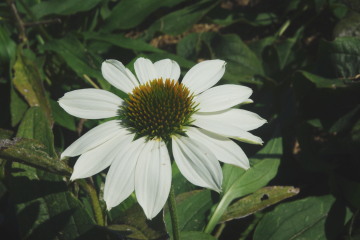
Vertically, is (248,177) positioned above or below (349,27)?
below

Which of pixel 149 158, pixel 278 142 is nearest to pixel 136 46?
pixel 278 142

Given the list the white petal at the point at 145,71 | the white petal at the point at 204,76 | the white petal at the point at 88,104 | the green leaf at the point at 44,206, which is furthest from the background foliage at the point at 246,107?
the white petal at the point at 204,76

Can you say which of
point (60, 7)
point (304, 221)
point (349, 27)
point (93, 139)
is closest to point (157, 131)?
point (93, 139)

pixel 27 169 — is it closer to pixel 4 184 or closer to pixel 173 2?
pixel 4 184

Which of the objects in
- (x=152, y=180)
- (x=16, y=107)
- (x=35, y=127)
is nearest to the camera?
(x=152, y=180)

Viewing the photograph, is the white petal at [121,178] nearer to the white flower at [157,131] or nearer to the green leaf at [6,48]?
the white flower at [157,131]

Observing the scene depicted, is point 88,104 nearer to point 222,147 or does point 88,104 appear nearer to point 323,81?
point 222,147

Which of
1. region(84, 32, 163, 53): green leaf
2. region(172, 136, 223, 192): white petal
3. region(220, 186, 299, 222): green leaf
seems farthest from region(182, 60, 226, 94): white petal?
region(84, 32, 163, 53): green leaf
